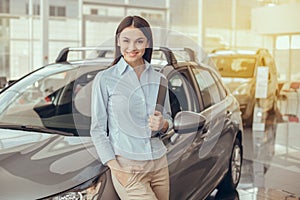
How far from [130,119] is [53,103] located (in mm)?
1435

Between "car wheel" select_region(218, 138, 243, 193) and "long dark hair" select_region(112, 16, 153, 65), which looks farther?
"car wheel" select_region(218, 138, 243, 193)

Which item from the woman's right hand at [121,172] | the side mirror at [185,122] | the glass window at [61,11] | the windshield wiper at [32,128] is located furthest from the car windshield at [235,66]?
the woman's right hand at [121,172]

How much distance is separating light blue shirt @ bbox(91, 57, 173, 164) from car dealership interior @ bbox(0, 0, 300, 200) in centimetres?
394

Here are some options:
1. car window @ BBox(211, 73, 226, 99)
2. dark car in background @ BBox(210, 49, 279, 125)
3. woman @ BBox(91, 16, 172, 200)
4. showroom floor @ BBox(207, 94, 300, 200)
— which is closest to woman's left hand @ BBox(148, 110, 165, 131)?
woman @ BBox(91, 16, 172, 200)

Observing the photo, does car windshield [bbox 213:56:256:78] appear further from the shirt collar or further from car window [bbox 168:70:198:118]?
the shirt collar

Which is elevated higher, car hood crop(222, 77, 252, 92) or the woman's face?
the woman's face

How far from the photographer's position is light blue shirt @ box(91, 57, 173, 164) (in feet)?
5.84

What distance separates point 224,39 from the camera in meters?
7.86

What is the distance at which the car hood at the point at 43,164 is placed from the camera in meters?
1.73

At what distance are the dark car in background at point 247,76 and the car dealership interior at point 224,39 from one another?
2 cm

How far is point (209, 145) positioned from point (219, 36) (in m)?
5.30

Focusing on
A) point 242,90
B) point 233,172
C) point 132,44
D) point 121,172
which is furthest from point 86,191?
point 242,90

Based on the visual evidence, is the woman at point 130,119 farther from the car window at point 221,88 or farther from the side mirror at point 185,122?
the car window at point 221,88

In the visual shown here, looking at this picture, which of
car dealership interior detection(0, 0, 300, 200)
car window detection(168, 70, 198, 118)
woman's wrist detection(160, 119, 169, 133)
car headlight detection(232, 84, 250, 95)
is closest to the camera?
woman's wrist detection(160, 119, 169, 133)
